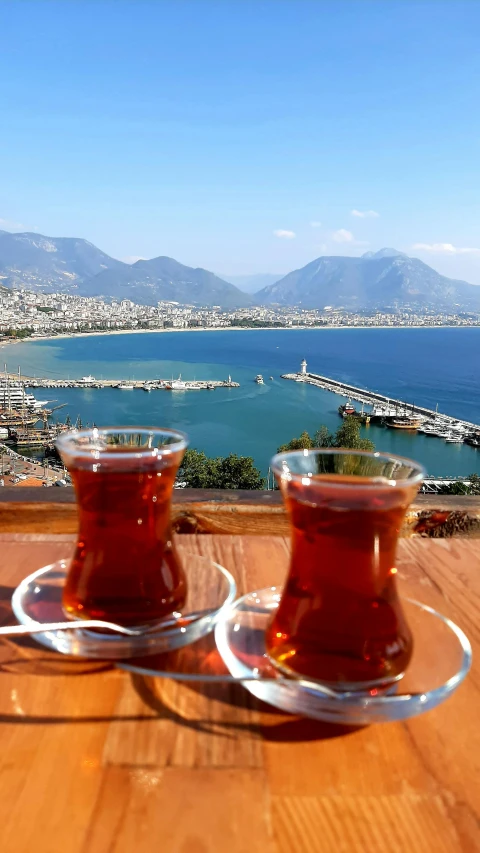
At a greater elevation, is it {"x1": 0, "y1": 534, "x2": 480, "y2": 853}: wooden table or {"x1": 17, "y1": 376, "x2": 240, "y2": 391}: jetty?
{"x1": 0, "y1": 534, "x2": 480, "y2": 853}: wooden table

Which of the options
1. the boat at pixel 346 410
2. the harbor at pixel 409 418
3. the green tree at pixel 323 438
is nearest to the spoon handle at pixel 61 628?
the green tree at pixel 323 438

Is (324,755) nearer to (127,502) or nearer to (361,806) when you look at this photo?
(361,806)

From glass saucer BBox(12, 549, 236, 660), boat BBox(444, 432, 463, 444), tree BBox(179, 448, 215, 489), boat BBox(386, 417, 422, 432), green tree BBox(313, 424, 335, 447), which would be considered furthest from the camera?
boat BBox(386, 417, 422, 432)

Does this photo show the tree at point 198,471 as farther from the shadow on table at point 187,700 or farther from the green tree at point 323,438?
the shadow on table at point 187,700

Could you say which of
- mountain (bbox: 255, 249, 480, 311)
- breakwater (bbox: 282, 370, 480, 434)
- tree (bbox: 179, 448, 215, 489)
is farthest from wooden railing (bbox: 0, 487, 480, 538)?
mountain (bbox: 255, 249, 480, 311)

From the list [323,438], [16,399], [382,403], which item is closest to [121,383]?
[16,399]

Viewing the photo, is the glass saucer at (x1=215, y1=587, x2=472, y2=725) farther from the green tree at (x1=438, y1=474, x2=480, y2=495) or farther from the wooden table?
the green tree at (x1=438, y1=474, x2=480, y2=495)

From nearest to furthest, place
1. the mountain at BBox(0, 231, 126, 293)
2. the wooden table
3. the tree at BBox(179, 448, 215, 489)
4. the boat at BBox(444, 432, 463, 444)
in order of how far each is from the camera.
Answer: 1. the wooden table
2. the tree at BBox(179, 448, 215, 489)
3. the boat at BBox(444, 432, 463, 444)
4. the mountain at BBox(0, 231, 126, 293)

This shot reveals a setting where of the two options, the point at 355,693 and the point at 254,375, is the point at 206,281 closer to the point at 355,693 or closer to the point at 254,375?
the point at 254,375
